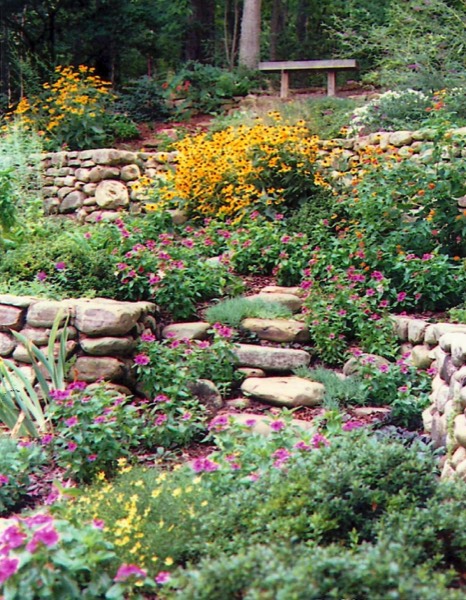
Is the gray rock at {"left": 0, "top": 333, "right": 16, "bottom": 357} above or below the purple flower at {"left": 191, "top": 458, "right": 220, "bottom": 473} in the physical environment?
below

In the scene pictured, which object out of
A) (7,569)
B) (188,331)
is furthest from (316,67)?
(7,569)

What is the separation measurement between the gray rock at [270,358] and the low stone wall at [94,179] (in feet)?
12.0

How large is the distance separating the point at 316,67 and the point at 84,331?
301 inches

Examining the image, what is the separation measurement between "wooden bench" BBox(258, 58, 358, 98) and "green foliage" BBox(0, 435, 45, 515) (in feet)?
29.0

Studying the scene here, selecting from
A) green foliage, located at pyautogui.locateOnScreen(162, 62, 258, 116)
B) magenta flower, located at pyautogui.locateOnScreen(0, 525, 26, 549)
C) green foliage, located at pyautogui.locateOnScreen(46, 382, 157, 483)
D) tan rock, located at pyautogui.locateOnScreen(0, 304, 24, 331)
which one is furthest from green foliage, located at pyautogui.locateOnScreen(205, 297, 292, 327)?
green foliage, located at pyautogui.locateOnScreen(162, 62, 258, 116)

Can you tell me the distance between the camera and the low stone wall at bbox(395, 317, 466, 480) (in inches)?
155

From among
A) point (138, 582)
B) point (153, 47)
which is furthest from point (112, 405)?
point (153, 47)

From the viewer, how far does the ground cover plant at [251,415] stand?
108 inches

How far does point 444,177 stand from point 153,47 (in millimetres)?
8761

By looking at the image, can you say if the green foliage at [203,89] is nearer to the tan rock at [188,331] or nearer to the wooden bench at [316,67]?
the wooden bench at [316,67]

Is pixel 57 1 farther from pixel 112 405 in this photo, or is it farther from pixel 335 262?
pixel 112 405

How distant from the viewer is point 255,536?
291cm

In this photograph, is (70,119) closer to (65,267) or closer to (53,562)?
(65,267)

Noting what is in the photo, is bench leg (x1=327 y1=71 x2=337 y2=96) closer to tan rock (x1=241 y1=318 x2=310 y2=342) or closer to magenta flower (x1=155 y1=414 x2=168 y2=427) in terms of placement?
tan rock (x1=241 y1=318 x2=310 y2=342)
